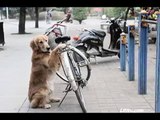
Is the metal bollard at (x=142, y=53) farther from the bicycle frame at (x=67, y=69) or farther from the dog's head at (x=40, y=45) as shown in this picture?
the dog's head at (x=40, y=45)

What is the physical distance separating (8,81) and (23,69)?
1.44 m

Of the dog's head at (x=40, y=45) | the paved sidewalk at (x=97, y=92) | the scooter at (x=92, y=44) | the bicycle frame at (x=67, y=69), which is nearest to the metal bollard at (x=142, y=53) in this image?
the paved sidewalk at (x=97, y=92)

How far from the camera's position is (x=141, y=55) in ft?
17.3

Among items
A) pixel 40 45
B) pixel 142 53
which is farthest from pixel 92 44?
pixel 40 45

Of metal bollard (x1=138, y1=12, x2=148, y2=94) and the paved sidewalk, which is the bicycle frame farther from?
metal bollard (x1=138, y1=12, x2=148, y2=94)

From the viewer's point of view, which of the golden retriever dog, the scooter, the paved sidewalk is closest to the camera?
the golden retriever dog

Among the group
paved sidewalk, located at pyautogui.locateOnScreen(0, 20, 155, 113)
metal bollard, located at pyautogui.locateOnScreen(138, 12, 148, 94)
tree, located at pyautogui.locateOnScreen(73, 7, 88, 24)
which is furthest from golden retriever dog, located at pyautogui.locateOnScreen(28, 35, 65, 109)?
metal bollard, located at pyautogui.locateOnScreen(138, 12, 148, 94)

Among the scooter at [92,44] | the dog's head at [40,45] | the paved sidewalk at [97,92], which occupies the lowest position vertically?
the paved sidewalk at [97,92]

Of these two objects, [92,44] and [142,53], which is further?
[92,44]

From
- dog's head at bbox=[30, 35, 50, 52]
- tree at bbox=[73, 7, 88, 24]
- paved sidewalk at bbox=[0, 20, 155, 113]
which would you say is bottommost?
paved sidewalk at bbox=[0, 20, 155, 113]

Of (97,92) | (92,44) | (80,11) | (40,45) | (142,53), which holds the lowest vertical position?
(97,92)

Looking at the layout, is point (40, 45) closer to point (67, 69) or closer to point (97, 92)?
point (67, 69)
